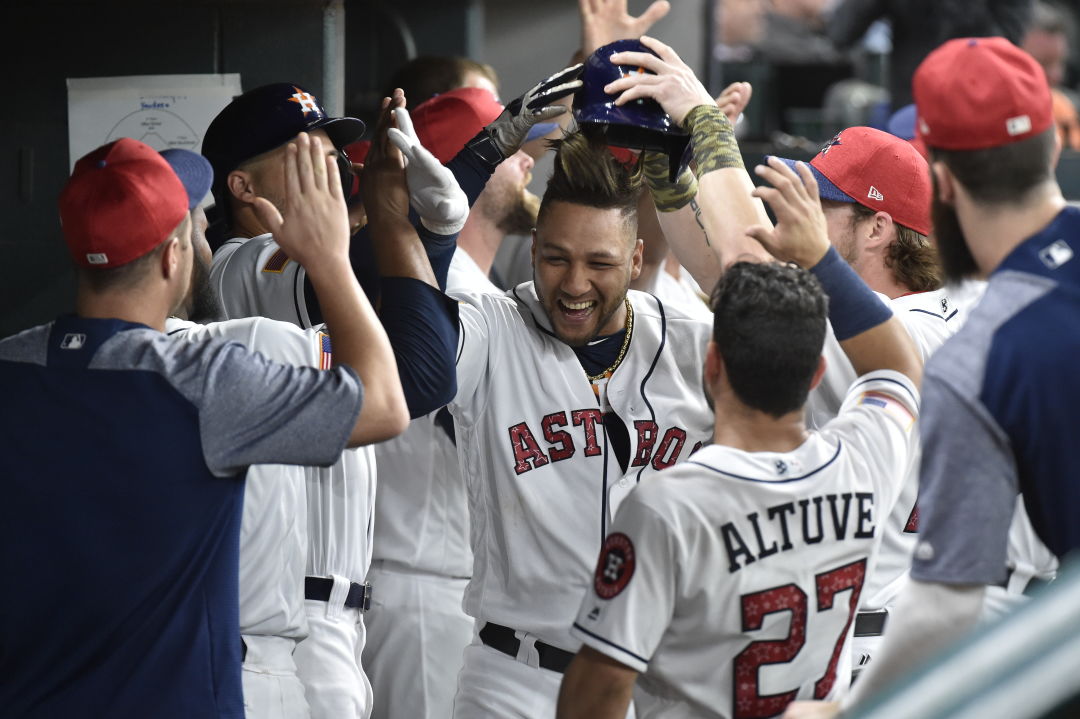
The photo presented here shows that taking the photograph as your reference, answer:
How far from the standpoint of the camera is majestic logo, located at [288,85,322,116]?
393 centimetres

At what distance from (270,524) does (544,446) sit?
0.72 meters

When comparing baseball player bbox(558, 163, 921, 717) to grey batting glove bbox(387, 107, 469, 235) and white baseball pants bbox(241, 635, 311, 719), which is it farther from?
white baseball pants bbox(241, 635, 311, 719)

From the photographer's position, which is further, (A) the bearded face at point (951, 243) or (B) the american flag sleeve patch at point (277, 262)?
(B) the american flag sleeve patch at point (277, 262)

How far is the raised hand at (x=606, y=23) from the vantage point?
408 cm

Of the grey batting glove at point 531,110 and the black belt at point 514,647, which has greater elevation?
the grey batting glove at point 531,110

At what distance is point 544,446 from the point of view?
3.29 m

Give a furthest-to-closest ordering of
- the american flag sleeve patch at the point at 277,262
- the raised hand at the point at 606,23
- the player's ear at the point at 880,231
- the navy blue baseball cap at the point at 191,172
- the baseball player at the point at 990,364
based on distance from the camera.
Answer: the raised hand at the point at 606,23
the player's ear at the point at 880,231
the american flag sleeve patch at the point at 277,262
the navy blue baseball cap at the point at 191,172
the baseball player at the point at 990,364

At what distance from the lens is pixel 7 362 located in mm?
2352

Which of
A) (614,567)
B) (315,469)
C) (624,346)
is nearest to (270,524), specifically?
(315,469)

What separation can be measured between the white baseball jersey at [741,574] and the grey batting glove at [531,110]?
100 centimetres

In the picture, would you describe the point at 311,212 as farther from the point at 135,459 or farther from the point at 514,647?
the point at 514,647

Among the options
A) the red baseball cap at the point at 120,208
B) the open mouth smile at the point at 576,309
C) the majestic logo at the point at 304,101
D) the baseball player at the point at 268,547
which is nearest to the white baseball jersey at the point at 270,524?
the baseball player at the point at 268,547

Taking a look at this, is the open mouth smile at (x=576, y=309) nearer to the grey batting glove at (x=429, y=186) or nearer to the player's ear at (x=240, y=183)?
the grey batting glove at (x=429, y=186)

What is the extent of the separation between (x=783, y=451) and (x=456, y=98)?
2.47m
